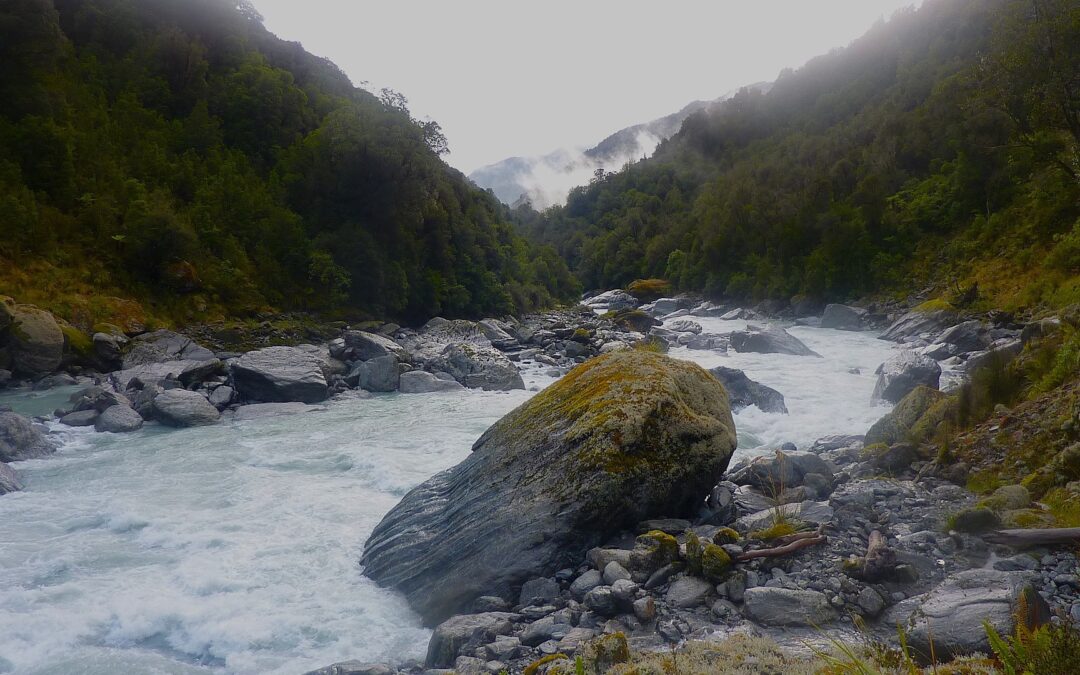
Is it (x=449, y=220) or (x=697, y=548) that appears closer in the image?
(x=697, y=548)

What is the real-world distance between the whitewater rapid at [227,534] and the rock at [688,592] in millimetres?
2588

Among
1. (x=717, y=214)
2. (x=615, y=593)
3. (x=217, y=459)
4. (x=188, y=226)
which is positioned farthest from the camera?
(x=717, y=214)

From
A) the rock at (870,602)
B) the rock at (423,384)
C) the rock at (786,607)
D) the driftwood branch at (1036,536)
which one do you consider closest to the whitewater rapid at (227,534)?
the rock at (423,384)

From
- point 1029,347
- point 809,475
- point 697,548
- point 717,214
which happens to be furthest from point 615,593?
point 717,214

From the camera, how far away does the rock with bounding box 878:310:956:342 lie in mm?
23938

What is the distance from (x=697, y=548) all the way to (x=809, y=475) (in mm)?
3161

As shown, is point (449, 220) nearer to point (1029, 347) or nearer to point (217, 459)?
point (217, 459)

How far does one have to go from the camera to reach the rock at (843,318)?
102 feet

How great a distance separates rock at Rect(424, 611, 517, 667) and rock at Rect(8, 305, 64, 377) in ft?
61.5

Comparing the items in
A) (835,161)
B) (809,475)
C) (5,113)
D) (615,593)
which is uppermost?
(5,113)

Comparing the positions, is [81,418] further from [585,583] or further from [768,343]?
[768,343]

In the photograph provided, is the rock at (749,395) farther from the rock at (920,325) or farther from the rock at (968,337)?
the rock at (920,325)

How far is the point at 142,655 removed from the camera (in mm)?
5957

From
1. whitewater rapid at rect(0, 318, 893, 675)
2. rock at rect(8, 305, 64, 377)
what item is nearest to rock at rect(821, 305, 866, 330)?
whitewater rapid at rect(0, 318, 893, 675)
